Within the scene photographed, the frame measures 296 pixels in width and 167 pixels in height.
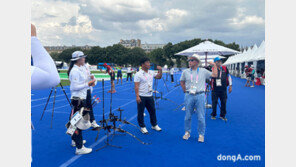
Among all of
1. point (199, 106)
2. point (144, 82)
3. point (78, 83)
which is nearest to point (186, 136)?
point (199, 106)

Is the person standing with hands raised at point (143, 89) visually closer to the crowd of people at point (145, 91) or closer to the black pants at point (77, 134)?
the crowd of people at point (145, 91)

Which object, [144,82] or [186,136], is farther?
[144,82]

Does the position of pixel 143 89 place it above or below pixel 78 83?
below

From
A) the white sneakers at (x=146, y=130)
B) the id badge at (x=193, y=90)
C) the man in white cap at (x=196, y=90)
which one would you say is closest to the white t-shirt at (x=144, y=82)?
the white sneakers at (x=146, y=130)

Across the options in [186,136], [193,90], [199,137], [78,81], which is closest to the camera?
[78,81]

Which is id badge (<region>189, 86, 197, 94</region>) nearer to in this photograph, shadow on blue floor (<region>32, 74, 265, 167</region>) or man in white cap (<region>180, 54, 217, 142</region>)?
man in white cap (<region>180, 54, 217, 142</region>)

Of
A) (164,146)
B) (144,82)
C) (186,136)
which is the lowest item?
(164,146)

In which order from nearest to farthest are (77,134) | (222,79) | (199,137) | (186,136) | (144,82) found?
(77,134)
(199,137)
(186,136)
(144,82)
(222,79)

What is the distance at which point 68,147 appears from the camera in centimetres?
435

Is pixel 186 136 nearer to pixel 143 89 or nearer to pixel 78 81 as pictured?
pixel 143 89

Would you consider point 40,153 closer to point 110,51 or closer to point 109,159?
point 109,159

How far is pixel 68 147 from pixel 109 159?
124cm

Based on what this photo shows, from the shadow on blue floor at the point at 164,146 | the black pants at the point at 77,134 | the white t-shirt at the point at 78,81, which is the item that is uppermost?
the white t-shirt at the point at 78,81

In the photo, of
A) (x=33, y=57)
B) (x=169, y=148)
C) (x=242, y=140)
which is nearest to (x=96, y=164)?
(x=169, y=148)
